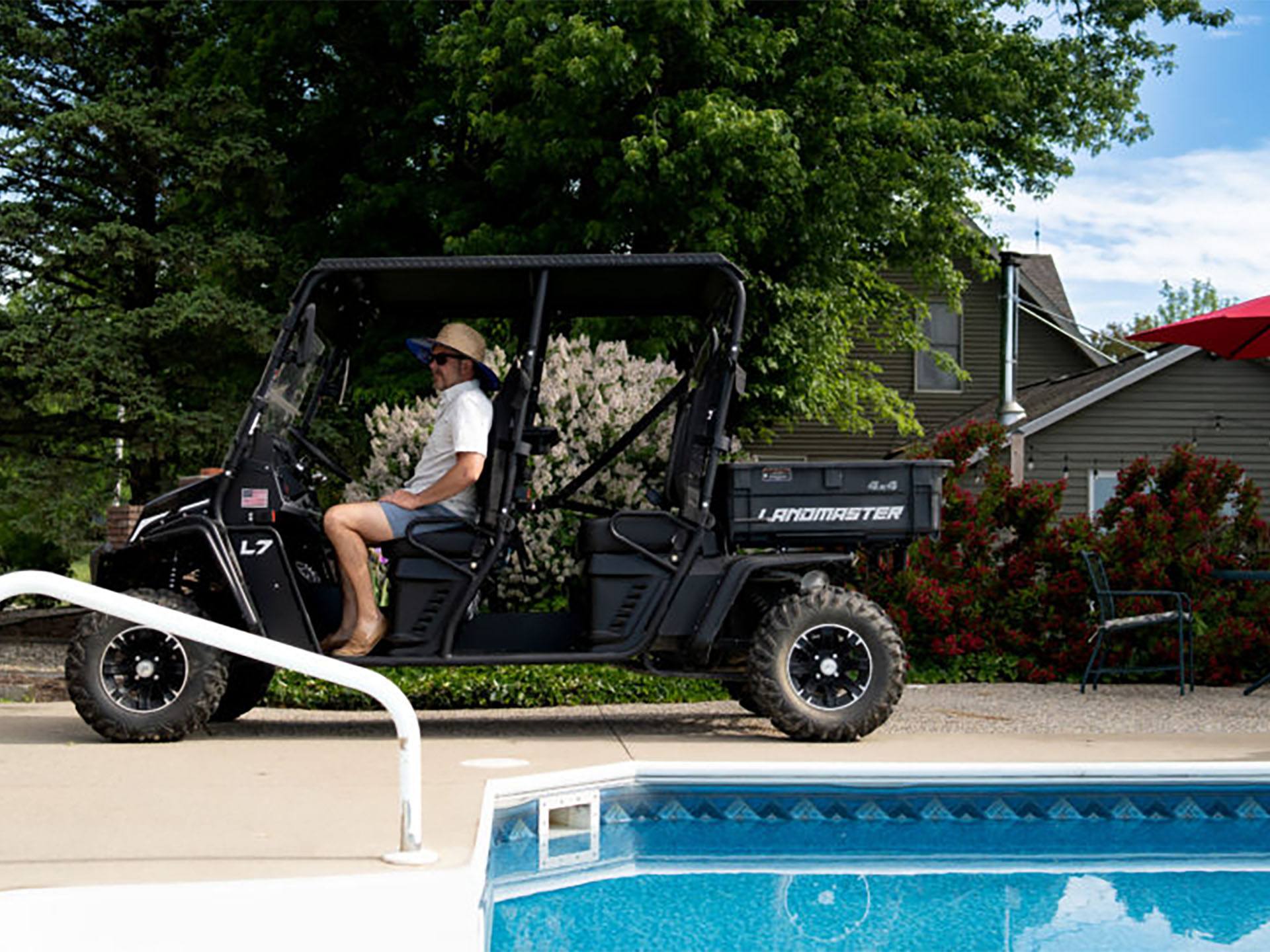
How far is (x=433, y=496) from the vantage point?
21.6ft

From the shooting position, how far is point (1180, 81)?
20.0 m

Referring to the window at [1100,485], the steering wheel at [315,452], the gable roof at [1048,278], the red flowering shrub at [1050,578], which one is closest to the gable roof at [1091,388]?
the window at [1100,485]

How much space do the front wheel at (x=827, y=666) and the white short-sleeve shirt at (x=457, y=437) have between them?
5.02 feet

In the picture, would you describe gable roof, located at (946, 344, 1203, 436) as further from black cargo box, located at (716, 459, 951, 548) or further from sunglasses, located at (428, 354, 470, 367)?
sunglasses, located at (428, 354, 470, 367)

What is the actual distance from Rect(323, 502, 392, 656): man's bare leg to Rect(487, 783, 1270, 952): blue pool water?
5.37ft

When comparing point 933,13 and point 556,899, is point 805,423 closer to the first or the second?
point 933,13

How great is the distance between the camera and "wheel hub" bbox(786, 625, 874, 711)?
6.72 m

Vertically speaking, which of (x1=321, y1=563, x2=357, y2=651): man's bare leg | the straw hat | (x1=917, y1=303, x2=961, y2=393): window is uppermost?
(x1=917, y1=303, x2=961, y2=393): window

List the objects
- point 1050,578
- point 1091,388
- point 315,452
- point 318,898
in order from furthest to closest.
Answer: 1. point 1091,388
2. point 1050,578
3. point 315,452
4. point 318,898

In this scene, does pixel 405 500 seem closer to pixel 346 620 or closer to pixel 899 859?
pixel 346 620

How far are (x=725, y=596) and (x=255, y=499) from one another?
7.22 feet

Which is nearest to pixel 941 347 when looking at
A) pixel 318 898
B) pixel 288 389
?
pixel 288 389

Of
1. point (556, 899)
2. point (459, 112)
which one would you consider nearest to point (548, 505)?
point (556, 899)

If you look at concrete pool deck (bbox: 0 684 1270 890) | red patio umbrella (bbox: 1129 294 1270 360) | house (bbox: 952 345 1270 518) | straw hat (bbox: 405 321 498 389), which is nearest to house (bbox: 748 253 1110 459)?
house (bbox: 952 345 1270 518)
